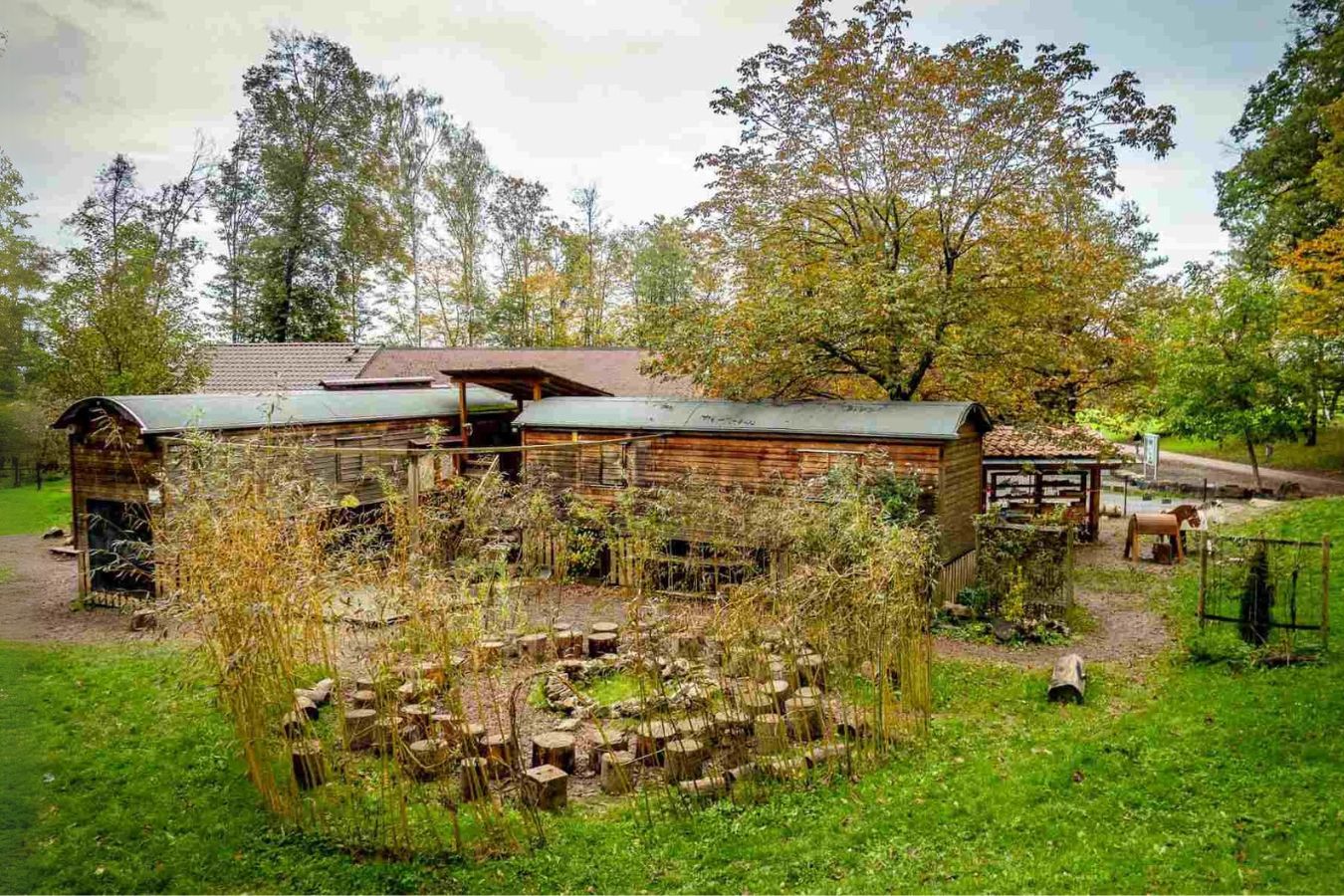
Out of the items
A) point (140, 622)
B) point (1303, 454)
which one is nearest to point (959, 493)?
point (140, 622)

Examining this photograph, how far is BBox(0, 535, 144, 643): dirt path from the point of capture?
30.9ft

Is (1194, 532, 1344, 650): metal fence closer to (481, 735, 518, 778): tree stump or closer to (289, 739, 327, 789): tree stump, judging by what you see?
(481, 735, 518, 778): tree stump

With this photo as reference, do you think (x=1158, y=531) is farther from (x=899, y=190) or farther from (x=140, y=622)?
(x=140, y=622)

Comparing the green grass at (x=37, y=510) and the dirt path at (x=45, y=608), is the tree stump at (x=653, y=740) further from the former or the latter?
the green grass at (x=37, y=510)

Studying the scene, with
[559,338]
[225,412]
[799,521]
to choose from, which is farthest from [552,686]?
[559,338]

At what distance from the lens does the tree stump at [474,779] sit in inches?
182

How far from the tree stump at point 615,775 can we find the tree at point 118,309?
439 inches

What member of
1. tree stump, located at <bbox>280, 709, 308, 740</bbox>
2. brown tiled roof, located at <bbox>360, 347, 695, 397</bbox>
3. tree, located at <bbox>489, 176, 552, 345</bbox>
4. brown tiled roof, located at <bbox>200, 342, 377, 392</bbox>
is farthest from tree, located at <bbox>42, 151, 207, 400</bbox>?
tree, located at <bbox>489, 176, 552, 345</bbox>

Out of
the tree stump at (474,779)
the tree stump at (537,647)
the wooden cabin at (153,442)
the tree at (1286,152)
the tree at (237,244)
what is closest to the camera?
the tree stump at (474,779)

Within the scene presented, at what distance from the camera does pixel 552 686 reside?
7.41 meters

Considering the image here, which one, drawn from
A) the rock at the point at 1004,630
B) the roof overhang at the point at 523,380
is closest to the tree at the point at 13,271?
the roof overhang at the point at 523,380

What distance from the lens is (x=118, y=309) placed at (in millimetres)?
13922

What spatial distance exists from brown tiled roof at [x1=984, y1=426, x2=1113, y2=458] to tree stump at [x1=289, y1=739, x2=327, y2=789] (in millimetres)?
11792

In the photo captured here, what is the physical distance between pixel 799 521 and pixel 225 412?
28.7 ft
